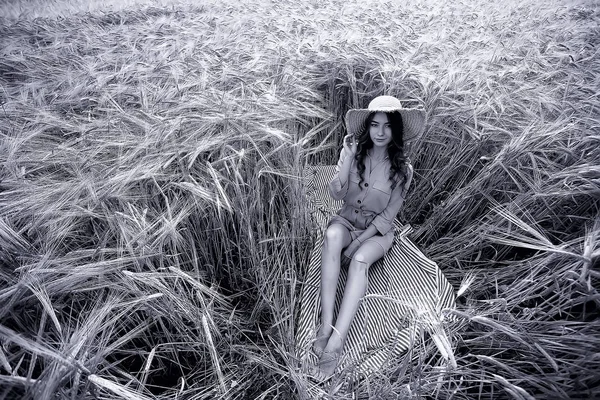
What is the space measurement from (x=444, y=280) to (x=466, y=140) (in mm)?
751

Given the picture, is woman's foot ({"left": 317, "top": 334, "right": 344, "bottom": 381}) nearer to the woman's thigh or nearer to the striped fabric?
the striped fabric

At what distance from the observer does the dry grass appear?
2.22 ft

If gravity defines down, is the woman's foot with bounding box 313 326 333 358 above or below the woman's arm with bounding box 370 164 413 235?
below

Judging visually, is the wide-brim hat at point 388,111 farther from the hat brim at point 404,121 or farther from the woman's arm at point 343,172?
the woman's arm at point 343,172

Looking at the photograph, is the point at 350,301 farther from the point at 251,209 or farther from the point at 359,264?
the point at 251,209

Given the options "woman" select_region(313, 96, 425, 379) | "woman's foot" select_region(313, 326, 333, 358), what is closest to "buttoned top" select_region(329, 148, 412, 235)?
"woman" select_region(313, 96, 425, 379)

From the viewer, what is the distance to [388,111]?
120cm

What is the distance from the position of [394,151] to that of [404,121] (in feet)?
0.43

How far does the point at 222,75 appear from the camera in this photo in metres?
1.43

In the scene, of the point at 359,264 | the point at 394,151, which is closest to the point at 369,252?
the point at 359,264

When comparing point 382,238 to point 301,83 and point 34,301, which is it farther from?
point 34,301

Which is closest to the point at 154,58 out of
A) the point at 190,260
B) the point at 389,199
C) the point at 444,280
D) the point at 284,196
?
the point at 284,196

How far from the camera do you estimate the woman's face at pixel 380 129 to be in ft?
4.10

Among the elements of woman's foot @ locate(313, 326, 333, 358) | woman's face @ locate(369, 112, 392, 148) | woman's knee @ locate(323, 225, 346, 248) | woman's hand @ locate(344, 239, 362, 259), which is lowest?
woman's foot @ locate(313, 326, 333, 358)
